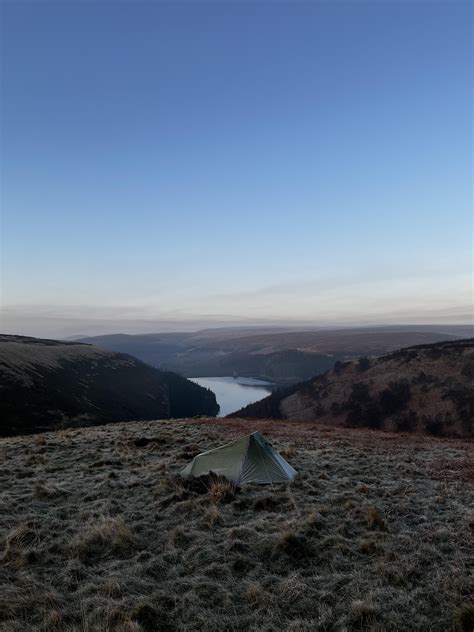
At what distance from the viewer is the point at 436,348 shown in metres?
68.5

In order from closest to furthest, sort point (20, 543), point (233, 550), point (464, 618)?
point (464, 618) → point (233, 550) → point (20, 543)

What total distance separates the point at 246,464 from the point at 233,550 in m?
5.02

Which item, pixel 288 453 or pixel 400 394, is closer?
pixel 288 453

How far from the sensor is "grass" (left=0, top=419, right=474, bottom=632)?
5.79m

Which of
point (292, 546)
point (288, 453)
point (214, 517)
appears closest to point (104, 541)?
point (214, 517)

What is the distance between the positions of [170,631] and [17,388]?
3397 inches

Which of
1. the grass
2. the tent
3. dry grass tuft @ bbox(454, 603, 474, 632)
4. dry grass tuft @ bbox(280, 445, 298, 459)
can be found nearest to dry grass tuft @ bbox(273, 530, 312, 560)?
the grass

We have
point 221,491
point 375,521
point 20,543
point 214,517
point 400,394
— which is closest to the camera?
point 20,543

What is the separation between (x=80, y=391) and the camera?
98.8 meters

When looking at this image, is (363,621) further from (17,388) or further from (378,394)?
(17,388)

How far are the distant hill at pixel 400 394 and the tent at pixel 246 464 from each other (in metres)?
41.9

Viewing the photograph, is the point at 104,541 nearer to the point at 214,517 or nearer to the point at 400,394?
the point at 214,517

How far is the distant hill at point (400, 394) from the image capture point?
52.8 meters

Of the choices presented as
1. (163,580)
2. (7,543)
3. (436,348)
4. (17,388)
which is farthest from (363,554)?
(17,388)
